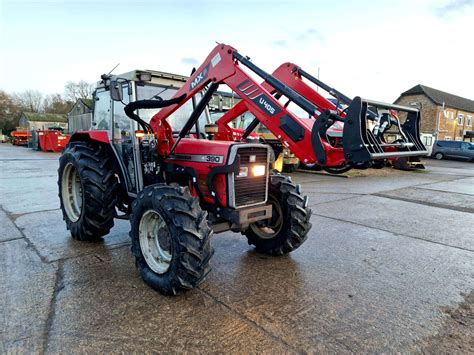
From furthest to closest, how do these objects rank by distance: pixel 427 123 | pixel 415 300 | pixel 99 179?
pixel 427 123, pixel 99 179, pixel 415 300

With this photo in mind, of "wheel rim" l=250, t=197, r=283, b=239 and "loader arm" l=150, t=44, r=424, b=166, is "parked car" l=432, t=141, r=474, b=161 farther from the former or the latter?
"wheel rim" l=250, t=197, r=283, b=239

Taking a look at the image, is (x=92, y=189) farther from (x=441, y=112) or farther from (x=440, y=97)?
(x=440, y=97)

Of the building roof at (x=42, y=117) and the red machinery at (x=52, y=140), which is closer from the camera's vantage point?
the red machinery at (x=52, y=140)

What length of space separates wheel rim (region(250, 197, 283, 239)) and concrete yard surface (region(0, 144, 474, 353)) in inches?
11.6

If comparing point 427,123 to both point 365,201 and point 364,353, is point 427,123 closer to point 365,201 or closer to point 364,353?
point 365,201

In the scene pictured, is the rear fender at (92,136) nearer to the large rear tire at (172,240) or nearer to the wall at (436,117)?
the large rear tire at (172,240)

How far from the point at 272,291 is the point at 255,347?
35.7 inches

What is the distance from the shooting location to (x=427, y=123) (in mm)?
41156

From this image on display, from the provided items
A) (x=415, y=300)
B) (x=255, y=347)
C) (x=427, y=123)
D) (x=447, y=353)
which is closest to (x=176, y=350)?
(x=255, y=347)

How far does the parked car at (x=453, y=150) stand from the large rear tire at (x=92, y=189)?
29484 millimetres

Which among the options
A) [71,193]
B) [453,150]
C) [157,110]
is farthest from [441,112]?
[71,193]

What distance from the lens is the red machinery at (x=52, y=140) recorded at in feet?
80.7

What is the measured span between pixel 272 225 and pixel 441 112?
44.5 meters

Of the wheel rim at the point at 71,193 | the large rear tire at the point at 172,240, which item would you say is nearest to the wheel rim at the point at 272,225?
the large rear tire at the point at 172,240
